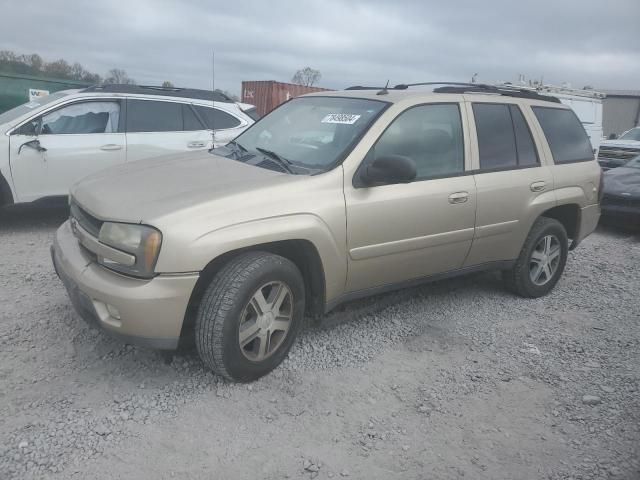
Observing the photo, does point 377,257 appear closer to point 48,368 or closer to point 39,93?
point 48,368

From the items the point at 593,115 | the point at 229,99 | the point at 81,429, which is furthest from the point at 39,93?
the point at 593,115

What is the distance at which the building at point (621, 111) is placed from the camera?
2430 cm

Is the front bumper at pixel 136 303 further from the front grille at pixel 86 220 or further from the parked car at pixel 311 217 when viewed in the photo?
the front grille at pixel 86 220

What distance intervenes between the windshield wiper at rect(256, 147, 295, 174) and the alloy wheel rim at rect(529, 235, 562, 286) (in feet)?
8.13

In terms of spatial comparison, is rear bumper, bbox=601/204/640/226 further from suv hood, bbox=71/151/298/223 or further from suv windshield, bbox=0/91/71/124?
suv windshield, bbox=0/91/71/124

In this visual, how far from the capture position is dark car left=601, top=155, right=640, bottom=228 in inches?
313

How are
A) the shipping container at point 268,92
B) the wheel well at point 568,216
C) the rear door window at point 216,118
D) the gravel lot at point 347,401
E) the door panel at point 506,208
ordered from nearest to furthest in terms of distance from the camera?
the gravel lot at point 347,401 → the door panel at point 506,208 → the wheel well at point 568,216 → the rear door window at point 216,118 → the shipping container at point 268,92

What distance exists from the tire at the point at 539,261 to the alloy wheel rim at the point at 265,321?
7.88 feet

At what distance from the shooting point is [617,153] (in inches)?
521

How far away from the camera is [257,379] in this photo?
3.20m

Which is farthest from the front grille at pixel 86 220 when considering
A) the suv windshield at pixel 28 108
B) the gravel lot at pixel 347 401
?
the suv windshield at pixel 28 108

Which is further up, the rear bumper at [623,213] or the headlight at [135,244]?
the headlight at [135,244]

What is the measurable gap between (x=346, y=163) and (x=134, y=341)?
64.3 inches

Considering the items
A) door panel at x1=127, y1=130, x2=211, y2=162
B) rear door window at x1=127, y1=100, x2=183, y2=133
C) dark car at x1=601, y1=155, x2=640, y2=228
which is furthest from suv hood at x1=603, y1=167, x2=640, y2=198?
rear door window at x1=127, y1=100, x2=183, y2=133
